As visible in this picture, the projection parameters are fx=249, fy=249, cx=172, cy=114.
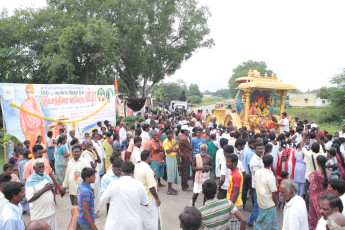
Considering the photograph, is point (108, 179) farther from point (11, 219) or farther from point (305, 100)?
point (305, 100)

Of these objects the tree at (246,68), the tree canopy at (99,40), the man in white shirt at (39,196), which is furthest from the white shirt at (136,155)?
the tree at (246,68)

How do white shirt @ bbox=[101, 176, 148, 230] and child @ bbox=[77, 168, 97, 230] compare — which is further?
child @ bbox=[77, 168, 97, 230]

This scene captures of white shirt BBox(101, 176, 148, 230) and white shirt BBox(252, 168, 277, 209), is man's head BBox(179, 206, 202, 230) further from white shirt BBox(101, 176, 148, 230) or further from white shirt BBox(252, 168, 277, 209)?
white shirt BBox(252, 168, 277, 209)

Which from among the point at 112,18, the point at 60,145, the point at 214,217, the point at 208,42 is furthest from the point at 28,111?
the point at 208,42

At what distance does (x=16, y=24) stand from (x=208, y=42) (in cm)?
1575

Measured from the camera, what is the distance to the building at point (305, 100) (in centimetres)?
4872

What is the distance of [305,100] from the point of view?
4944cm

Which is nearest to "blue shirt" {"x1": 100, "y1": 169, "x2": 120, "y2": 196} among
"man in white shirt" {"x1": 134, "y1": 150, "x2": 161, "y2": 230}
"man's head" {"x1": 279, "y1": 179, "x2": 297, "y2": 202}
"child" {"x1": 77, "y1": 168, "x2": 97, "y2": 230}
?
"man in white shirt" {"x1": 134, "y1": 150, "x2": 161, "y2": 230}

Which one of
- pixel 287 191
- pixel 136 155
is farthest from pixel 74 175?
pixel 287 191

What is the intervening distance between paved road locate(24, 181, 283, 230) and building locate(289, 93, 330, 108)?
4955 cm

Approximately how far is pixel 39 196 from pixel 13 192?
0.83 metres

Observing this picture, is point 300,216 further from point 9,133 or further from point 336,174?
point 9,133

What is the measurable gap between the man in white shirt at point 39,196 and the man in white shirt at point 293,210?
3.31m

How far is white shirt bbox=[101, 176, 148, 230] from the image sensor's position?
3.18 m
